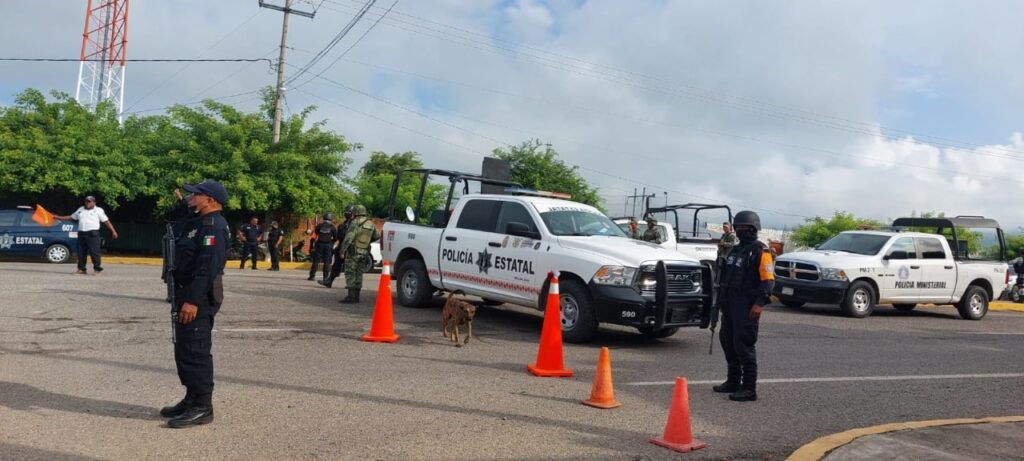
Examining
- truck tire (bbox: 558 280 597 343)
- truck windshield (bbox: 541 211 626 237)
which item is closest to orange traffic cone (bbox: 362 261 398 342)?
truck tire (bbox: 558 280 597 343)

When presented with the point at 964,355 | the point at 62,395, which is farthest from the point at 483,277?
the point at 964,355

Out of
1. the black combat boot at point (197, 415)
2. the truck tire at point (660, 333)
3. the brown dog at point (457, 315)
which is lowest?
the black combat boot at point (197, 415)

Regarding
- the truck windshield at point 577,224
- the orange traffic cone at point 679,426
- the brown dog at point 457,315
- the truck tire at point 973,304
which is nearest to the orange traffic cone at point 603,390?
the orange traffic cone at point 679,426

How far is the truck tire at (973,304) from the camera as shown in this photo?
17.4m

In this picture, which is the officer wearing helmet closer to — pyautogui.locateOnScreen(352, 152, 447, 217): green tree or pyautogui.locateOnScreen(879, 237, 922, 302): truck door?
pyautogui.locateOnScreen(879, 237, 922, 302): truck door

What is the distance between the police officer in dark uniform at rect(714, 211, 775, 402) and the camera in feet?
23.2

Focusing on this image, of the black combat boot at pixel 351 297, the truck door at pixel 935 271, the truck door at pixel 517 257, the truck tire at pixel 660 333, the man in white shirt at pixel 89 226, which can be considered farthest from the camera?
the truck door at pixel 935 271

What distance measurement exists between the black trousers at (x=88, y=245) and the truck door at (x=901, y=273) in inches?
622

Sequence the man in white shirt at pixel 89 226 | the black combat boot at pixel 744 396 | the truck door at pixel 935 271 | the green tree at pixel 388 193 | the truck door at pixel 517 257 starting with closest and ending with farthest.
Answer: the black combat boot at pixel 744 396 < the truck door at pixel 517 257 < the man in white shirt at pixel 89 226 < the truck door at pixel 935 271 < the green tree at pixel 388 193

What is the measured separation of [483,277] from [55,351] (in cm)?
528

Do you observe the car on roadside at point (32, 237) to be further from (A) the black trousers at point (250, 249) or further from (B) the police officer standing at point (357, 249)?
(B) the police officer standing at point (357, 249)

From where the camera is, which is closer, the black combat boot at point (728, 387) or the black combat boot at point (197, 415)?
the black combat boot at point (197, 415)

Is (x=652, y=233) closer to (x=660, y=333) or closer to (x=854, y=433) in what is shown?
(x=660, y=333)

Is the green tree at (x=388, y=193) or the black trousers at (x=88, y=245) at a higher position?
the green tree at (x=388, y=193)
